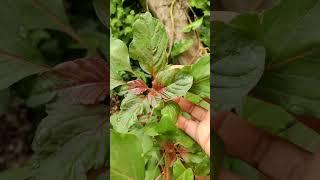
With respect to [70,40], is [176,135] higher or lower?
lower

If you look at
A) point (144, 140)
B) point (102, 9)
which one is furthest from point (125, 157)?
point (102, 9)

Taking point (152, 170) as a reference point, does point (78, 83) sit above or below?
above

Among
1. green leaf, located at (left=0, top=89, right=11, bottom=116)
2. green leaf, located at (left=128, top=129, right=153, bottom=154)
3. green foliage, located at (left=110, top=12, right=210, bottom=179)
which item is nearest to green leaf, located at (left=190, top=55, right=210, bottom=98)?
green foliage, located at (left=110, top=12, right=210, bottom=179)

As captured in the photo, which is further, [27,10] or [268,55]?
[27,10]

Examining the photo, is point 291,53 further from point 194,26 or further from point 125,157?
point 125,157

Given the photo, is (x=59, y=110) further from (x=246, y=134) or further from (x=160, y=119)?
(x=246, y=134)

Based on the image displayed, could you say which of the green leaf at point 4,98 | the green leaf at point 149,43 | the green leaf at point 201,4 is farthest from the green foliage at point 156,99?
the green leaf at point 4,98

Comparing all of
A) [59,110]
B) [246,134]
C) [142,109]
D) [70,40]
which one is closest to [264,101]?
[246,134]

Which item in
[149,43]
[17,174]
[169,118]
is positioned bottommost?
[17,174]
